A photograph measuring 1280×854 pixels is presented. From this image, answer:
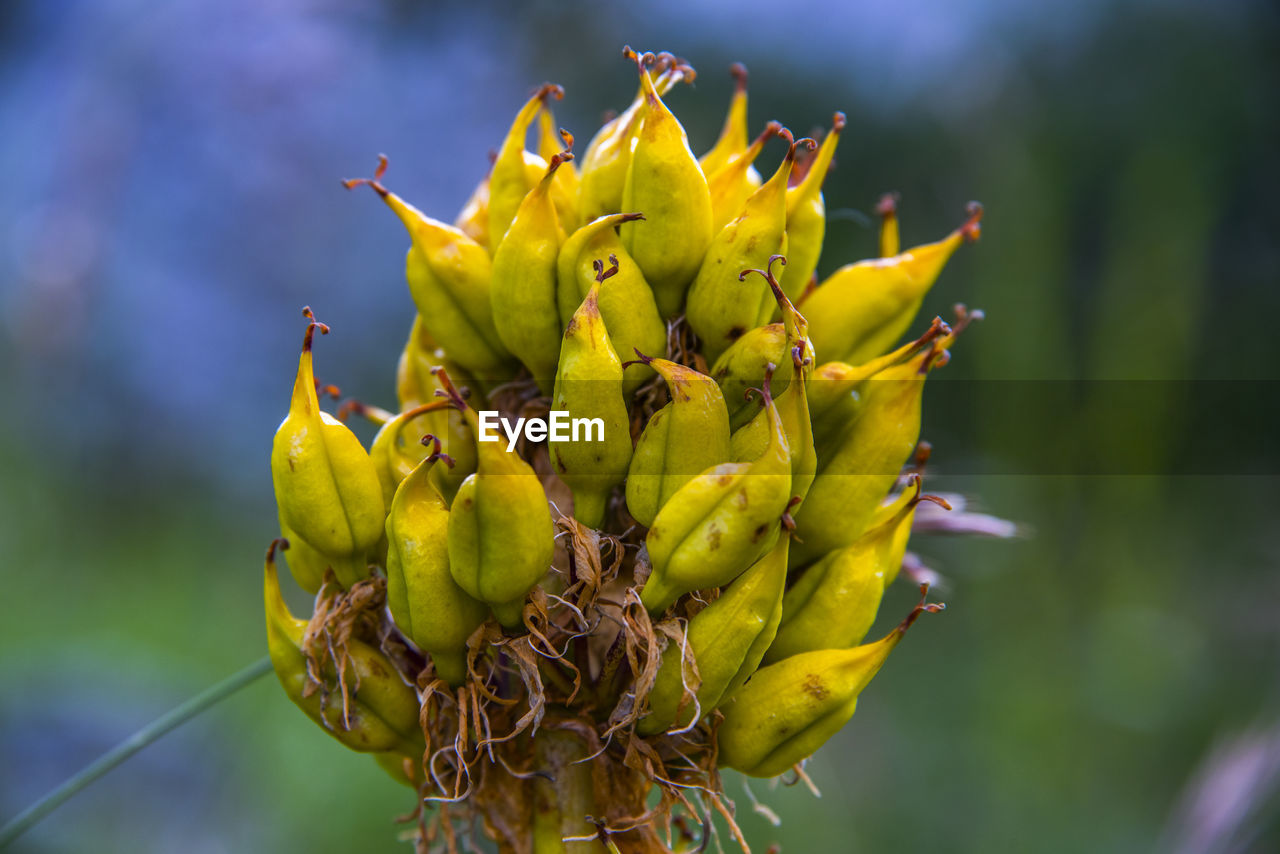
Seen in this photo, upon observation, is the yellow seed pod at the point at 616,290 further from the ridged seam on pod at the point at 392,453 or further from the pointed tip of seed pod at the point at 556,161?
the ridged seam on pod at the point at 392,453

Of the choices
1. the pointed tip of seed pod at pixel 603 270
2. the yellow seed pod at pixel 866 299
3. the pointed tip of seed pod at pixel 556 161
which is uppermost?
the pointed tip of seed pod at pixel 556 161

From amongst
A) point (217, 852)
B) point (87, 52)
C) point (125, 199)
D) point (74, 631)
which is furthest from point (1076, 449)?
point (87, 52)

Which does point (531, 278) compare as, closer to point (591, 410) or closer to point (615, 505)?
point (591, 410)

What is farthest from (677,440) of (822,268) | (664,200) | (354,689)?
(822,268)

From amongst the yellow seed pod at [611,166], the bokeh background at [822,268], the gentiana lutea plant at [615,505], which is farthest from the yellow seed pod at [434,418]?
the bokeh background at [822,268]

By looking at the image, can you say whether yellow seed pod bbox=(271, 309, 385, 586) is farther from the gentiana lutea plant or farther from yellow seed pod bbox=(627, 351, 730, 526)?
yellow seed pod bbox=(627, 351, 730, 526)

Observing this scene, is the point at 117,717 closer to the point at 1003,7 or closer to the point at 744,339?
the point at 744,339

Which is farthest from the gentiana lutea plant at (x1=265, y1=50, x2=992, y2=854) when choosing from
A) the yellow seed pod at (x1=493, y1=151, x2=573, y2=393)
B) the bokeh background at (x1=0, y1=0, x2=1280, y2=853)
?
the bokeh background at (x1=0, y1=0, x2=1280, y2=853)

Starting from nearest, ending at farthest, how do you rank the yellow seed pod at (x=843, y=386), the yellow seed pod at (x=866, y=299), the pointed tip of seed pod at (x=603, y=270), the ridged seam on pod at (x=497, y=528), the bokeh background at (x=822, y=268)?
the ridged seam on pod at (x=497, y=528)
the pointed tip of seed pod at (x=603, y=270)
the yellow seed pod at (x=843, y=386)
the yellow seed pod at (x=866, y=299)
the bokeh background at (x=822, y=268)
